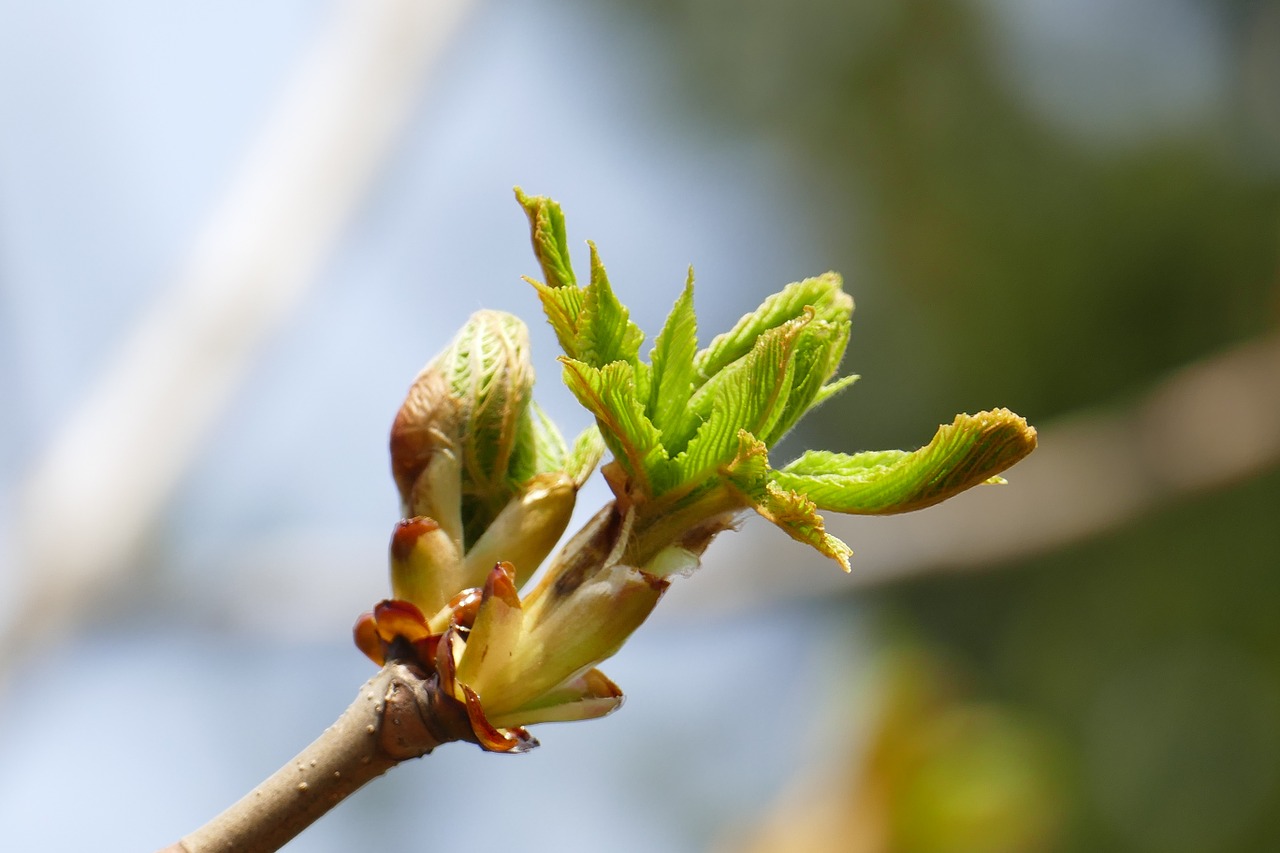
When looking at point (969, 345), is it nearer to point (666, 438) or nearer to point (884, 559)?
point (884, 559)

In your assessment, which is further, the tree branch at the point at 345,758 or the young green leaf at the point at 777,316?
the young green leaf at the point at 777,316

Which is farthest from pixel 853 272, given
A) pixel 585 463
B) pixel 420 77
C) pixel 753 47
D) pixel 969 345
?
pixel 585 463

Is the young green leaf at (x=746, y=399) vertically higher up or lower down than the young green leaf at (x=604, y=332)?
lower down

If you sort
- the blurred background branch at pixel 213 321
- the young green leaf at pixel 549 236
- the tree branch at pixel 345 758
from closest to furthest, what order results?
the tree branch at pixel 345 758
the young green leaf at pixel 549 236
the blurred background branch at pixel 213 321

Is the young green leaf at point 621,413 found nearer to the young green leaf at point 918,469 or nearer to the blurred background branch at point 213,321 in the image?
the young green leaf at point 918,469


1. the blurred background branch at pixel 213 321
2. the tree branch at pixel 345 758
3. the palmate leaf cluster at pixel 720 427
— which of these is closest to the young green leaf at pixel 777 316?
the palmate leaf cluster at pixel 720 427

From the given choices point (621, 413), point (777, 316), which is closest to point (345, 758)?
point (621, 413)
